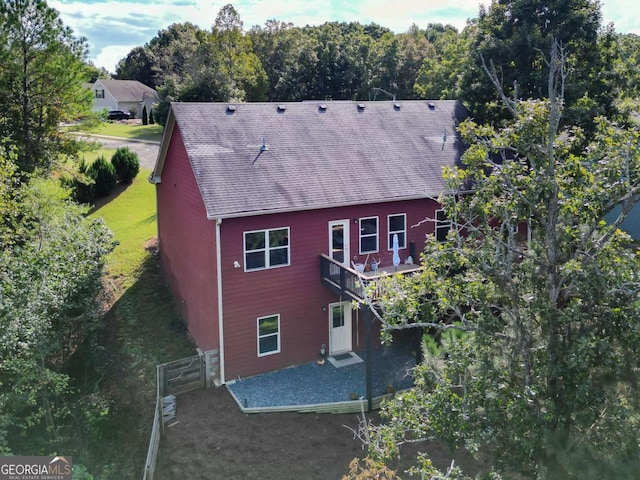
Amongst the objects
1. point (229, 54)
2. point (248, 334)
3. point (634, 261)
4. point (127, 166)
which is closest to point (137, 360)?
point (248, 334)

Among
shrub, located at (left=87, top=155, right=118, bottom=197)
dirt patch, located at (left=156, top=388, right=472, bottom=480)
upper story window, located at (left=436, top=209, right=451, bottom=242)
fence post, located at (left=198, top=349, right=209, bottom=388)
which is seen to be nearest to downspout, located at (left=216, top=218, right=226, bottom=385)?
fence post, located at (left=198, top=349, right=209, bottom=388)

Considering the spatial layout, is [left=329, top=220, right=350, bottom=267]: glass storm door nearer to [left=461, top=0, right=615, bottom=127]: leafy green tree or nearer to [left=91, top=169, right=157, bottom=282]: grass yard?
[left=461, top=0, right=615, bottom=127]: leafy green tree

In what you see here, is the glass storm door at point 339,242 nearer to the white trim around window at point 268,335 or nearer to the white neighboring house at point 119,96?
the white trim around window at point 268,335

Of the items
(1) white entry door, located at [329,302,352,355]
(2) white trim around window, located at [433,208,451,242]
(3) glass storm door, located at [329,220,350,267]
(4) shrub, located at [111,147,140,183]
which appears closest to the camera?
(3) glass storm door, located at [329,220,350,267]

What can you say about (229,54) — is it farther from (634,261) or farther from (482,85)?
(634,261)

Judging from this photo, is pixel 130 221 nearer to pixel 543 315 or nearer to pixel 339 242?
pixel 339 242

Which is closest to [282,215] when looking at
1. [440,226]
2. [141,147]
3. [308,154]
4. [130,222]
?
[308,154]
